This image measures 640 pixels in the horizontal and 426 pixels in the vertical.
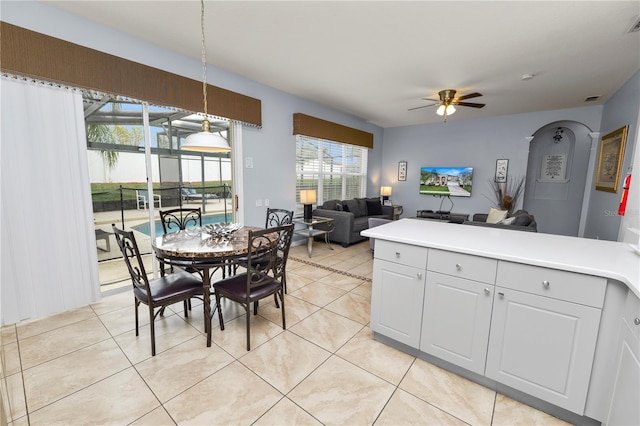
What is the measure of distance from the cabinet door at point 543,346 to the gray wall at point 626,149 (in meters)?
3.01

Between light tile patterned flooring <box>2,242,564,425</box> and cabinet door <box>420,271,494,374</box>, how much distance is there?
0.18m

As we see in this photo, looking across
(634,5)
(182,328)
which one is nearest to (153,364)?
(182,328)

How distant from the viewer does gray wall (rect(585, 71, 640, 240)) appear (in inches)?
131

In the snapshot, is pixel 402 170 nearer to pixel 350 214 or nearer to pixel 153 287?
pixel 350 214

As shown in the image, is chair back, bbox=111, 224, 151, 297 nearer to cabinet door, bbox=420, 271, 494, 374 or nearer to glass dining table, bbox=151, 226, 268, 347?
glass dining table, bbox=151, 226, 268, 347

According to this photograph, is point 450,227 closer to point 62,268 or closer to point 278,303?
point 278,303

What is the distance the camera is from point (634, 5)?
2166mm

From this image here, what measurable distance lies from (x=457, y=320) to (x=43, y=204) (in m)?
3.57

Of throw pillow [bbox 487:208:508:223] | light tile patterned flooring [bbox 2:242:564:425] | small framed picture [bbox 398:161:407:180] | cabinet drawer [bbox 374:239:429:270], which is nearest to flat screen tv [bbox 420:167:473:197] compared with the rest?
small framed picture [bbox 398:161:407:180]

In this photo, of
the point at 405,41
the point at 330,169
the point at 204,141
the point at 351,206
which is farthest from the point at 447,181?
the point at 204,141

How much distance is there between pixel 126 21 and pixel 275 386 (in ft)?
11.3

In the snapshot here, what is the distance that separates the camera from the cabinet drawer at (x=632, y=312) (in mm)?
1149

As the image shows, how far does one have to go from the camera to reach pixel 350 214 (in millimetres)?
4988

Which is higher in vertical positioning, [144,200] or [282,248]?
[144,200]
